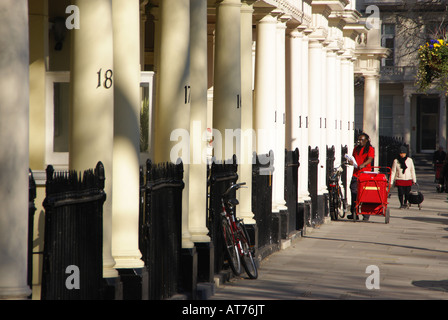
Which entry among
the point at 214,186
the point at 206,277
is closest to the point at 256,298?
the point at 206,277

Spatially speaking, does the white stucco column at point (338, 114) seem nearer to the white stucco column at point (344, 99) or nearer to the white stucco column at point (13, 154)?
the white stucco column at point (344, 99)

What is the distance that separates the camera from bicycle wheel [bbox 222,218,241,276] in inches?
437

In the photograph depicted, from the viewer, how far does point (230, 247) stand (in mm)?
11188

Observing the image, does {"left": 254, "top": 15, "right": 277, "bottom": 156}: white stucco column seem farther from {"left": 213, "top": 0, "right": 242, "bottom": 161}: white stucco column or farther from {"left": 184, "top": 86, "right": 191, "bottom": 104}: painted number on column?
{"left": 184, "top": 86, "right": 191, "bottom": 104}: painted number on column

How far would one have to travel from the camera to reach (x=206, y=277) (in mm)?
10289

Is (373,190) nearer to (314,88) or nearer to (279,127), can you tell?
(314,88)

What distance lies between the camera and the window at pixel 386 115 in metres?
62.2

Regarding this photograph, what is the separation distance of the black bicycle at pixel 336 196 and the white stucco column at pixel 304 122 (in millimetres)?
1785

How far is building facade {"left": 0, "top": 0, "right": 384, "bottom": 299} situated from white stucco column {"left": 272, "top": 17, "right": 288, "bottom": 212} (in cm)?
2

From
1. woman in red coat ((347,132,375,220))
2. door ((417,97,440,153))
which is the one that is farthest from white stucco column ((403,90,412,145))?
woman in red coat ((347,132,375,220))

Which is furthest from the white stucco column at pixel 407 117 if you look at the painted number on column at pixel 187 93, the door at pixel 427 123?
the painted number on column at pixel 187 93

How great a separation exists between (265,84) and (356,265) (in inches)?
139
